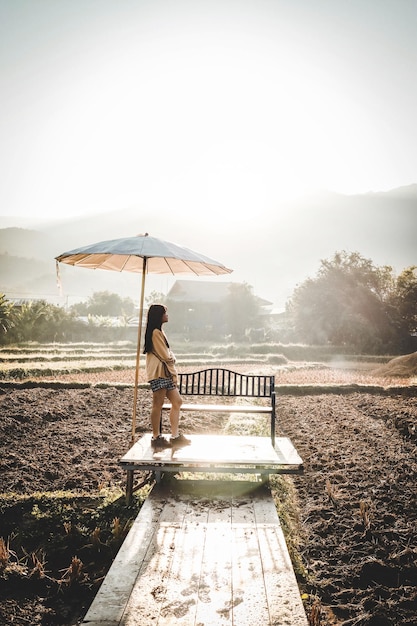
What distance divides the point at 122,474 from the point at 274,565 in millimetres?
3391

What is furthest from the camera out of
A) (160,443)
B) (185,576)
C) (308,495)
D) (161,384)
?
(308,495)

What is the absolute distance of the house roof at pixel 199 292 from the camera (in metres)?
56.6

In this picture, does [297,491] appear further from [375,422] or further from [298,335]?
[298,335]

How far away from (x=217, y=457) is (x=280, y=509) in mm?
1100

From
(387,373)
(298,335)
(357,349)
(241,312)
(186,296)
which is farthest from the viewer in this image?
(186,296)

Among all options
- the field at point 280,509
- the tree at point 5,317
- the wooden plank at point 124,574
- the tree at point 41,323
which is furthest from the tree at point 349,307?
the wooden plank at point 124,574

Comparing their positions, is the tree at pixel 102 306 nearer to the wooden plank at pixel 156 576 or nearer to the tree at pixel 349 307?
the tree at pixel 349 307

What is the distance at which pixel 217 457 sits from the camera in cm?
505

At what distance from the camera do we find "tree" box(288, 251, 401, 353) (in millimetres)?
36625

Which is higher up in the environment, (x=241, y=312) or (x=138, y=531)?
(x=241, y=312)

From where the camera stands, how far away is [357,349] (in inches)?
1405

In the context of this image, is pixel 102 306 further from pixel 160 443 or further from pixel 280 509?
pixel 280 509

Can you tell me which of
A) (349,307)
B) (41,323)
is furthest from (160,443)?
(349,307)

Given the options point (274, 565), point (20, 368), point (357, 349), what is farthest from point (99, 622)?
point (357, 349)
